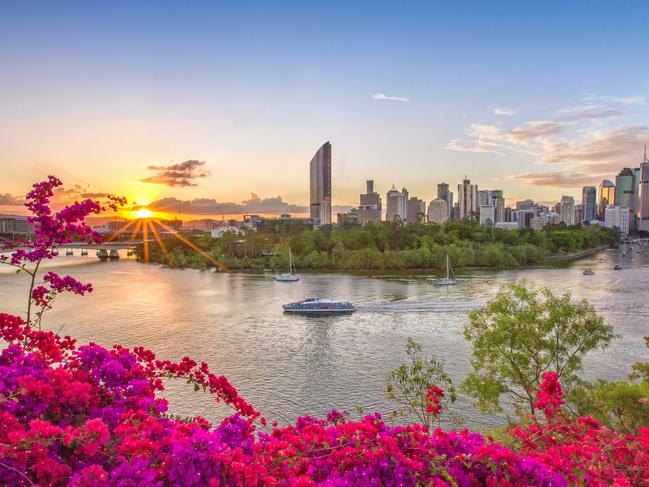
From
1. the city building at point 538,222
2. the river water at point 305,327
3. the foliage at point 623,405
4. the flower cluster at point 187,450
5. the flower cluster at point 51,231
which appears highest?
the city building at point 538,222

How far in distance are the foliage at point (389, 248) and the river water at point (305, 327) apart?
624cm

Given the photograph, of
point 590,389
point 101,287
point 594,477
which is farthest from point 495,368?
point 101,287

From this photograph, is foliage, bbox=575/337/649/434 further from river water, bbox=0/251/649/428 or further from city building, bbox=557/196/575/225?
city building, bbox=557/196/575/225

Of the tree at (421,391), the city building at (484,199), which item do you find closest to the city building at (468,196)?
the city building at (484,199)

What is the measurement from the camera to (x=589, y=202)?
17700 cm

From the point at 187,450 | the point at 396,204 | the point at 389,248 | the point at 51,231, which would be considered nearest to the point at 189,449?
the point at 187,450

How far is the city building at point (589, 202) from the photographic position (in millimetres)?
170387

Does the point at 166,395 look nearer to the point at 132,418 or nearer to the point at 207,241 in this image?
the point at 132,418

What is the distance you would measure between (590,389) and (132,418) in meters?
9.24

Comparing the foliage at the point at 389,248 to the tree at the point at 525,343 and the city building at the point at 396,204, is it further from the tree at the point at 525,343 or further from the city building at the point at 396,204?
the city building at the point at 396,204

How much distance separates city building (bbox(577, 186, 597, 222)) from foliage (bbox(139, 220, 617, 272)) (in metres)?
120

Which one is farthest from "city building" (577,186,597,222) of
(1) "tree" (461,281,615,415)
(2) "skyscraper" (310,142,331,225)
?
(1) "tree" (461,281,615,415)

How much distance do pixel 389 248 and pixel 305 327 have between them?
1247 inches

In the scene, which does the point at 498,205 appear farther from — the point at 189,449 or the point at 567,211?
the point at 189,449
